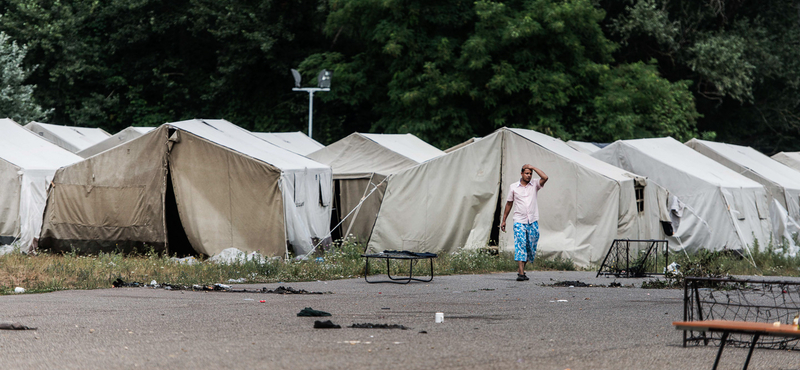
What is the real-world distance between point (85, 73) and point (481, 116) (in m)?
15.8

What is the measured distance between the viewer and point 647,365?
20.1 feet

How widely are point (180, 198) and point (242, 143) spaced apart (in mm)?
1874

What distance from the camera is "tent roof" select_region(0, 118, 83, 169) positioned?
60.5 feet

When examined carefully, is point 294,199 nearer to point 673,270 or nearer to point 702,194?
point 673,270

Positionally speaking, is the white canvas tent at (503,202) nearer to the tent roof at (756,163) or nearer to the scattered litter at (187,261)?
the scattered litter at (187,261)

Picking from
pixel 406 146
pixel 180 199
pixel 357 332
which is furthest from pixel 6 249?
pixel 357 332

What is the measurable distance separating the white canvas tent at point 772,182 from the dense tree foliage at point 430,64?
20.2 feet

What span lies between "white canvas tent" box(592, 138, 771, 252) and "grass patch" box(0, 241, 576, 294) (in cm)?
440

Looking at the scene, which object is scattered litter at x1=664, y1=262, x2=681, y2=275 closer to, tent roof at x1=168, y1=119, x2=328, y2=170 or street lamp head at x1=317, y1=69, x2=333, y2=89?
tent roof at x1=168, y1=119, x2=328, y2=170

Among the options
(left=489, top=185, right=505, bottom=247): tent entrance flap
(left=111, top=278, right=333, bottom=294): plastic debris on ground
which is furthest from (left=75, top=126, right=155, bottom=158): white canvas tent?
(left=111, top=278, right=333, bottom=294): plastic debris on ground

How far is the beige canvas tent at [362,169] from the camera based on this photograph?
19.9 metres

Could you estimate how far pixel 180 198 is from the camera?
1584 centimetres

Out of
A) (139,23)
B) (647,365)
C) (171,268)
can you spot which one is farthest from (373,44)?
(647,365)

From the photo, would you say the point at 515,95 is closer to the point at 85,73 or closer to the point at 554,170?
the point at 554,170
